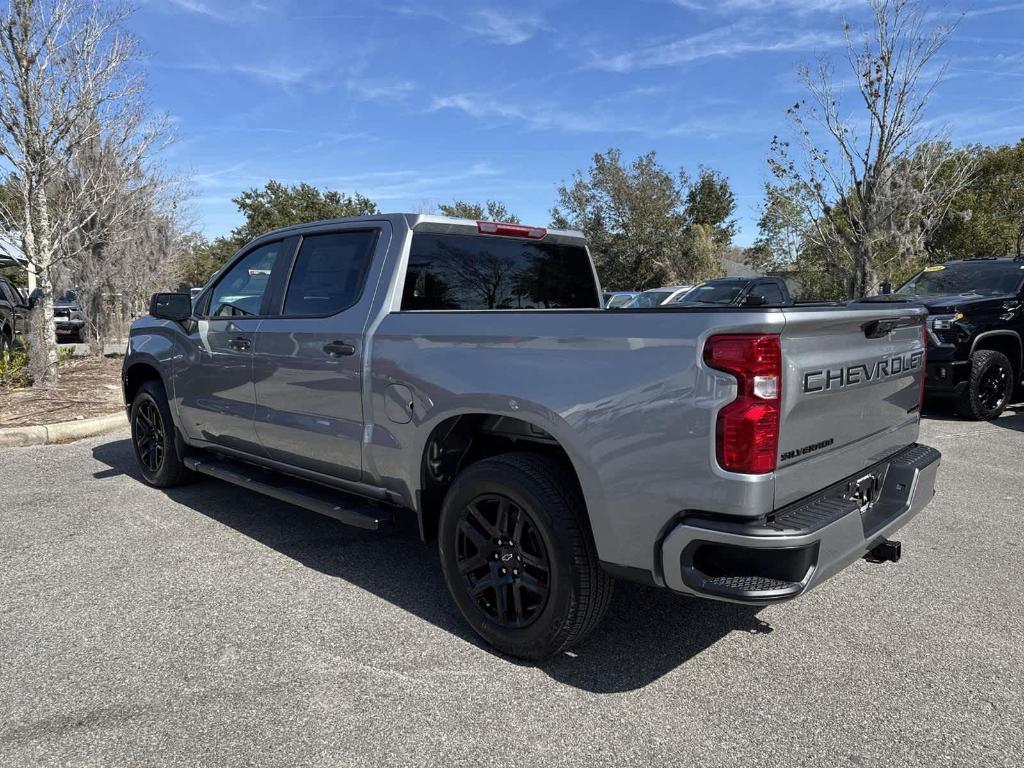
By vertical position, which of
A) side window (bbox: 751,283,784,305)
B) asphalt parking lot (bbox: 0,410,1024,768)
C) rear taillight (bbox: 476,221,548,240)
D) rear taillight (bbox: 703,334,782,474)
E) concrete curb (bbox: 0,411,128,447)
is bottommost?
asphalt parking lot (bbox: 0,410,1024,768)

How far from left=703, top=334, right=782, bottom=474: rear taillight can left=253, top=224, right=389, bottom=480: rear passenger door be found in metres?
1.91

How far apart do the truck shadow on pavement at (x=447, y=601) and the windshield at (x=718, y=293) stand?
946cm

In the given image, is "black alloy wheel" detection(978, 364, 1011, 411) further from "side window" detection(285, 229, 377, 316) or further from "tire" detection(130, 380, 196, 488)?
"tire" detection(130, 380, 196, 488)

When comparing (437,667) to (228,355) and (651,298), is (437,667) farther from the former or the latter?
(651,298)

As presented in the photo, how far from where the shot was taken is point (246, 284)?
465 centimetres

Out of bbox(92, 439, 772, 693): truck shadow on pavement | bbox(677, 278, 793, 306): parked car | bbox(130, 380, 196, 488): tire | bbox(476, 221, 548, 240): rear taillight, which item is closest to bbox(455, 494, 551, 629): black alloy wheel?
bbox(92, 439, 772, 693): truck shadow on pavement

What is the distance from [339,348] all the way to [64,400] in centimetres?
698

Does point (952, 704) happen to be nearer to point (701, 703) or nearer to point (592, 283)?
point (701, 703)

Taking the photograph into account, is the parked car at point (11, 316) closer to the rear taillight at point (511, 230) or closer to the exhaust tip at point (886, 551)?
the rear taillight at point (511, 230)

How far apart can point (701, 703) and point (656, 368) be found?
1.33 m

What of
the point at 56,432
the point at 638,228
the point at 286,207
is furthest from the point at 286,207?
the point at 56,432

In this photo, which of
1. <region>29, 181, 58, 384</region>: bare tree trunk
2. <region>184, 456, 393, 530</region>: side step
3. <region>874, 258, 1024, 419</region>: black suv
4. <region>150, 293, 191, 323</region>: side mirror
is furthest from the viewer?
<region>29, 181, 58, 384</region>: bare tree trunk

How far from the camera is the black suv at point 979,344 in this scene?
314 inches

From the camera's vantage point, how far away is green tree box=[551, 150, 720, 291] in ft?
108
